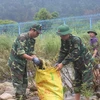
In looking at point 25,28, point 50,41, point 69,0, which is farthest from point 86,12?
point 50,41

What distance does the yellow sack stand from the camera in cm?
489

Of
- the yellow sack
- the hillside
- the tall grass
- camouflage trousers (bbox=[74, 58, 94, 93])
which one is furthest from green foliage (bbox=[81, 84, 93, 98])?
the hillside

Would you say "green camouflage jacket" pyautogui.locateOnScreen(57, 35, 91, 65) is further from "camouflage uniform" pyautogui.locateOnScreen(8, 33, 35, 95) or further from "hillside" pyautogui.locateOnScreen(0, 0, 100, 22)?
"hillside" pyautogui.locateOnScreen(0, 0, 100, 22)

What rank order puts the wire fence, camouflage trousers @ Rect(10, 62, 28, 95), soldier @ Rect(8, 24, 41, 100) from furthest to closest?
the wire fence
camouflage trousers @ Rect(10, 62, 28, 95)
soldier @ Rect(8, 24, 41, 100)

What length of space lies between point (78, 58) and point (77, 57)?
4 cm

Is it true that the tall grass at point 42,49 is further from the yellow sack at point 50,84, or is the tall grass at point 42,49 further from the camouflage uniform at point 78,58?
the yellow sack at point 50,84

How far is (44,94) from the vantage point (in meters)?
4.93

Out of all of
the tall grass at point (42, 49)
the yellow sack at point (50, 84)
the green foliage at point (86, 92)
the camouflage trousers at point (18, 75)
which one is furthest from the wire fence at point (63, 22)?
the yellow sack at point (50, 84)

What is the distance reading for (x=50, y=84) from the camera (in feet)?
16.1

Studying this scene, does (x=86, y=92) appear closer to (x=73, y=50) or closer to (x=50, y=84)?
(x=50, y=84)

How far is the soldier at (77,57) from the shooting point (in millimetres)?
4918

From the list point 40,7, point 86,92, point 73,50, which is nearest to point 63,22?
point 73,50

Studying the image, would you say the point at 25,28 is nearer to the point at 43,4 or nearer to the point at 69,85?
the point at 69,85

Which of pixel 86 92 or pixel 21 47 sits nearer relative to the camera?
pixel 86 92
